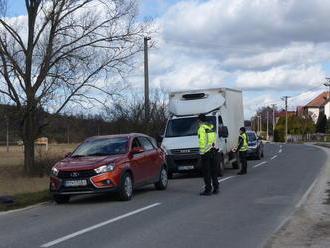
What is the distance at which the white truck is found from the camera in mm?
18016

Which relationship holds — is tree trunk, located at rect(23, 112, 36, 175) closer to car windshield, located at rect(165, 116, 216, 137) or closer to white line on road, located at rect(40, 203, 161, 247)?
car windshield, located at rect(165, 116, 216, 137)

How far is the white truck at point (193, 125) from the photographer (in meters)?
18.0

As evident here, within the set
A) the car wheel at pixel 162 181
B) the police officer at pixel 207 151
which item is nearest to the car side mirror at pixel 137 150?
the police officer at pixel 207 151

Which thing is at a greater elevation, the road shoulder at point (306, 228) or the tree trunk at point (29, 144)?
the tree trunk at point (29, 144)

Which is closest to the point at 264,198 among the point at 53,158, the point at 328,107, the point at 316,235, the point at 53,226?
the point at 316,235

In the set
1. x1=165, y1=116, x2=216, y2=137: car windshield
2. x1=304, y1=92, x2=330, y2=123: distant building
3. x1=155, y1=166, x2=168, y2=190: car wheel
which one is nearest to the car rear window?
x1=155, y1=166, x2=168, y2=190: car wheel

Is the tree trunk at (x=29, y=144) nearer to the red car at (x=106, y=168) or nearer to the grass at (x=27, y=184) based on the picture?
the grass at (x=27, y=184)

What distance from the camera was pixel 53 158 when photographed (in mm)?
21578

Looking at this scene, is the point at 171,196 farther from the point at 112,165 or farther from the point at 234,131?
the point at 234,131

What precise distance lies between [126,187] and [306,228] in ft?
16.3

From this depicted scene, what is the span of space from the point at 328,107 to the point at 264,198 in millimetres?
132607

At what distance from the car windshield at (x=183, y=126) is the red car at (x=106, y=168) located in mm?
4502

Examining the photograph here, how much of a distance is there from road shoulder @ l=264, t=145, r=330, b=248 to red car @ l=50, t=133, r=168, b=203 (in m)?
3.94

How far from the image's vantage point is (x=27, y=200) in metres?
12.4
